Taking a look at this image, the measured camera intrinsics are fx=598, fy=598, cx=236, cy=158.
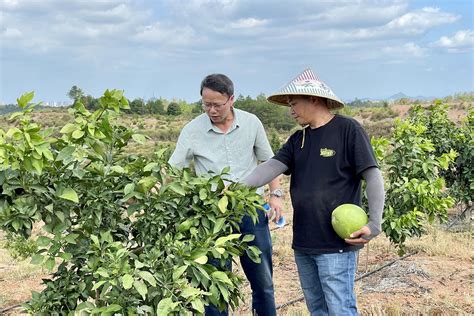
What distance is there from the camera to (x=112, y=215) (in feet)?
9.39

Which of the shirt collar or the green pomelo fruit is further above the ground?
the shirt collar

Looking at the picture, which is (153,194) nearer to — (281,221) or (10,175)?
(10,175)

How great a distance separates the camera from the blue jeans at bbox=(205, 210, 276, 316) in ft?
12.3

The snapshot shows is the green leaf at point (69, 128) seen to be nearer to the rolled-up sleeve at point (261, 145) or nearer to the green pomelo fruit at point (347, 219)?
the green pomelo fruit at point (347, 219)

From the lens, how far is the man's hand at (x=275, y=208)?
146 inches

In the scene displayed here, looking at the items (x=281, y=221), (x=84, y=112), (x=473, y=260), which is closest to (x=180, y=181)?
(x=84, y=112)

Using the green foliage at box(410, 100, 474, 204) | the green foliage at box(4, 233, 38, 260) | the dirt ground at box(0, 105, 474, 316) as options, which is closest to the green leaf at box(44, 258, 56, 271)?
the dirt ground at box(0, 105, 474, 316)

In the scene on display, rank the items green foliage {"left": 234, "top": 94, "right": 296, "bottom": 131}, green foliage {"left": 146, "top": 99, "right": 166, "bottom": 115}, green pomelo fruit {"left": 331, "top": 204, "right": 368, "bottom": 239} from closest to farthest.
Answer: green pomelo fruit {"left": 331, "top": 204, "right": 368, "bottom": 239}
green foliage {"left": 234, "top": 94, "right": 296, "bottom": 131}
green foliage {"left": 146, "top": 99, "right": 166, "bottom": 115}

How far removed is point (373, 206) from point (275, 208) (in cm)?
86

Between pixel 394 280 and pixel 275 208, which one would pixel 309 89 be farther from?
pixel 394 280

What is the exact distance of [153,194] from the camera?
285cm

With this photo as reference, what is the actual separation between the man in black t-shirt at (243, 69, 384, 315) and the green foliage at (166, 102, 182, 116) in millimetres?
52320

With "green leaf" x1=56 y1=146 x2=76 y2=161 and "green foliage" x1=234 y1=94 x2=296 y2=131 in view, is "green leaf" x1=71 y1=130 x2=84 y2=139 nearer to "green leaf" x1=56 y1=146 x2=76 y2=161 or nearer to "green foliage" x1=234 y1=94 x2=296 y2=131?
"green leaf" x1=56 y1=146 x2=76 y2=161

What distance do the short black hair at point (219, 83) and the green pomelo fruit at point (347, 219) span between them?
106 centimetres
